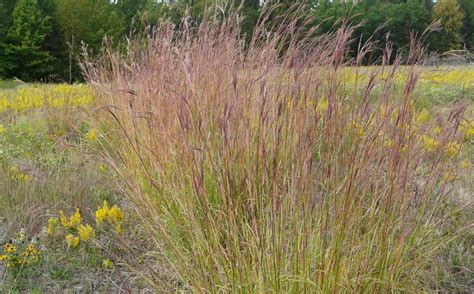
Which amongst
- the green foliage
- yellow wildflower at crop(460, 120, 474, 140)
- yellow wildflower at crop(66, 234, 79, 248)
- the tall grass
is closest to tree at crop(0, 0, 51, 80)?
the green foliage

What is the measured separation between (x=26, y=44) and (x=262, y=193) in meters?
17.7

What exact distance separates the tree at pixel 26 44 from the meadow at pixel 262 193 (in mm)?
15797

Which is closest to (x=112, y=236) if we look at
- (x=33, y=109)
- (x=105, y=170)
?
(x=105, y=170)

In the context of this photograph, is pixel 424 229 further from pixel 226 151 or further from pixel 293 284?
pixel 226 151

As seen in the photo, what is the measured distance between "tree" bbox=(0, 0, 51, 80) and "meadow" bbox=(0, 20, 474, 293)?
1580 cm

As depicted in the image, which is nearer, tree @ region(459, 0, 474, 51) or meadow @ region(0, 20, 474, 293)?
meadow @ region(0, 20, 474, 293)

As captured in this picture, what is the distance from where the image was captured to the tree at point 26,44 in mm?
16672

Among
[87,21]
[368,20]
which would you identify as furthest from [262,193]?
[87,21]

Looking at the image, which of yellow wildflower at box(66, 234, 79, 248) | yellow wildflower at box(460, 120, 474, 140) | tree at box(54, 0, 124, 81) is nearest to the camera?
yellow wildflower at box(460, 120, 474, 140)

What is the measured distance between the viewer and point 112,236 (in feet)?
6.88

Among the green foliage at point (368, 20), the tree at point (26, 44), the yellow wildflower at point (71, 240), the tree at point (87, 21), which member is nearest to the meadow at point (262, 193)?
the yellow wildflower at point (71, 240)

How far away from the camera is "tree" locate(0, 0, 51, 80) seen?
54.7ft

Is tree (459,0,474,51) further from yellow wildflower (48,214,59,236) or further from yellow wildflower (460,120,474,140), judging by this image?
yellow wildflower (48,214,59,236)

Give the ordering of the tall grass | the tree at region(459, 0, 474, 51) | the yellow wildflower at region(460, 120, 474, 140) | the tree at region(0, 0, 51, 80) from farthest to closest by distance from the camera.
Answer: the tree at region(0, 0, 51, 80), the tree at region(459, 0, 474, 51), the yellow wildflower at region(460, 120, 474, 140), the tall grass
